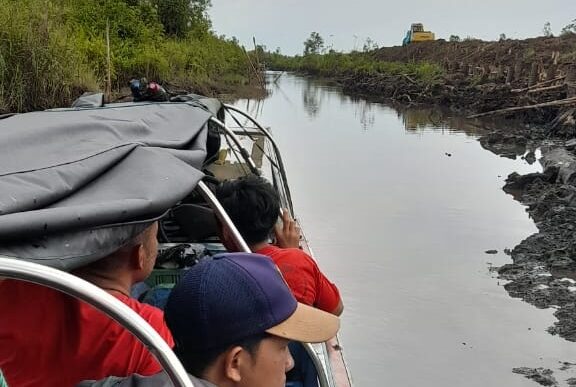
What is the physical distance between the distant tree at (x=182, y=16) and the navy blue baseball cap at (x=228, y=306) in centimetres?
2295

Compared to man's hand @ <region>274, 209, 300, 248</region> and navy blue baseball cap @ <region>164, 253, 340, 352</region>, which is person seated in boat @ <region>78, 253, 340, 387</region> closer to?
navy blue baseball cap @ <region>164, 253, 340, 352</region>

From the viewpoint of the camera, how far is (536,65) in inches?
856

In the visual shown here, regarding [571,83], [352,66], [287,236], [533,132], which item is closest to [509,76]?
[533,132]

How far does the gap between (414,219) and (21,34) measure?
6.23 meters

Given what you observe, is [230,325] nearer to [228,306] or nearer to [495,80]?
[228,306]

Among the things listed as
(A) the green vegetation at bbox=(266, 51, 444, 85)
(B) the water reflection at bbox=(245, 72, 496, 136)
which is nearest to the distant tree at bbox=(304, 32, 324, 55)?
(A) the green vegetation at bbox=(266, 51, 444, 85)

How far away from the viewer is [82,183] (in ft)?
5.36

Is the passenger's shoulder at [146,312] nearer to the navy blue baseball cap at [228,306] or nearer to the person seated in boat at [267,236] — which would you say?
the navy blue baseball cap at [228,306]

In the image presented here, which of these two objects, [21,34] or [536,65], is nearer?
[21,34]

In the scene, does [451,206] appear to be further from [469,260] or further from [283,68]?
[283,68]

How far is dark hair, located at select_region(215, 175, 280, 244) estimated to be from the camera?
264 centimetres

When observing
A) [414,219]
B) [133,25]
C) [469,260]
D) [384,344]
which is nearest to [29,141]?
[384,344]

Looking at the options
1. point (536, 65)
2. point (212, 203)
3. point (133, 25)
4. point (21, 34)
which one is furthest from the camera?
point (536, 65)

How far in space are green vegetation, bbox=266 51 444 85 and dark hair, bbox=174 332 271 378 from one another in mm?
29370
